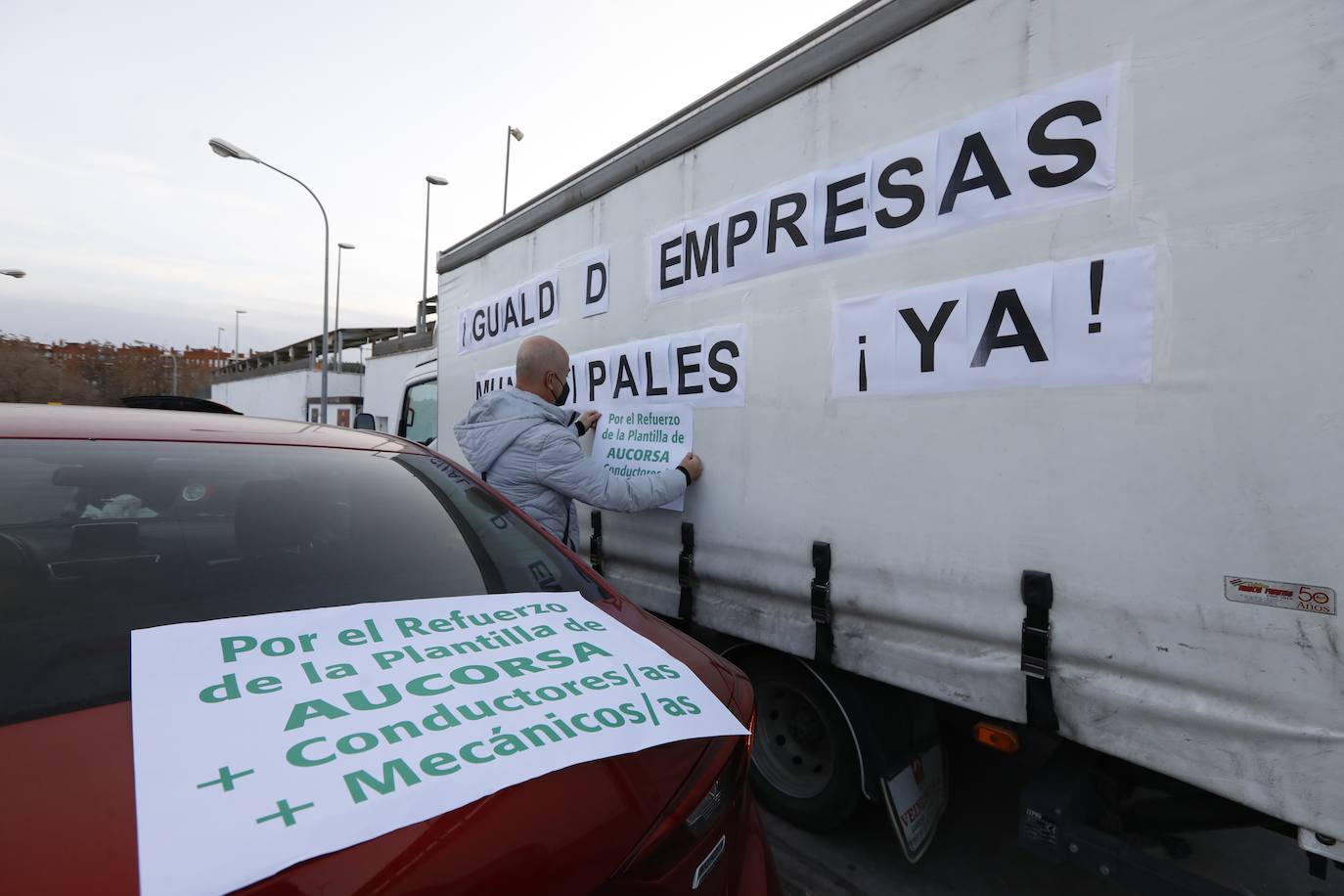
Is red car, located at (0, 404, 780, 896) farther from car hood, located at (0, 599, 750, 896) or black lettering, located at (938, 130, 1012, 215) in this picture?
black lettering, located at (938, 130, 1012, 215)

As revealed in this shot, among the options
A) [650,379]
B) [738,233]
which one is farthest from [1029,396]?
[650,379]

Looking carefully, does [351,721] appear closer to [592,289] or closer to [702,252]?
[702,252]

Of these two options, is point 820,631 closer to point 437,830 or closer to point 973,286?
point 973,286

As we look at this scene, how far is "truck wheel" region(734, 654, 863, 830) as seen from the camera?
8.39ft

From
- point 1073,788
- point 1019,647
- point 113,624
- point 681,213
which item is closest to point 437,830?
point 113,624

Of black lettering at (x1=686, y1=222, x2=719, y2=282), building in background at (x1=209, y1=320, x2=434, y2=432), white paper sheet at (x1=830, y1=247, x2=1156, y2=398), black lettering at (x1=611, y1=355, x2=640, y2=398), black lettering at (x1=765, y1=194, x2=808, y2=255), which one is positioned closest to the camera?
white paper sheet at (x1=830, y1=247, x2=1156, y2=398)

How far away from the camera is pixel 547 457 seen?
3080 mm

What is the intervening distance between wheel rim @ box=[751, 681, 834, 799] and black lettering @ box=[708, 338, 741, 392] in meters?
1.21

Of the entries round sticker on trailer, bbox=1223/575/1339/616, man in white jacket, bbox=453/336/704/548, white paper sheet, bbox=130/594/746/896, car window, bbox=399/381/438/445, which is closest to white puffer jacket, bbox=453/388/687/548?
man in white jacket, bbox=453/336/704/548

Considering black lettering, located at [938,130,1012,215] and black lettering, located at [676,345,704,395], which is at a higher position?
black lettering, located at [938,130,1012,215]

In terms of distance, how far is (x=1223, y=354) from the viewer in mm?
1553

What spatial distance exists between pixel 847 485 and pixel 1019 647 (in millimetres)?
690

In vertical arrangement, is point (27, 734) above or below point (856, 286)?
below

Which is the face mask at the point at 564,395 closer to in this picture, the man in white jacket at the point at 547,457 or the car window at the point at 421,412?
the man in white jacket at the point at 547,457
